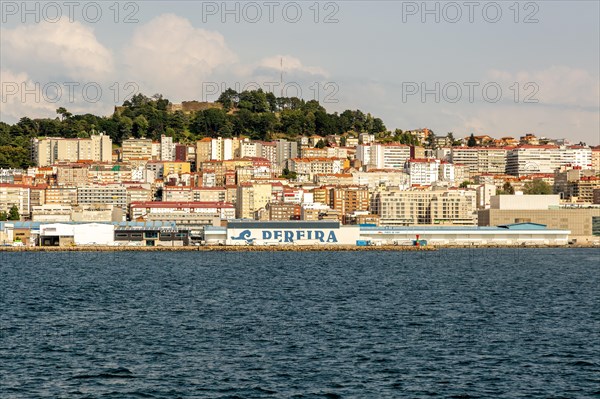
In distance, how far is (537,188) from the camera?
133 m

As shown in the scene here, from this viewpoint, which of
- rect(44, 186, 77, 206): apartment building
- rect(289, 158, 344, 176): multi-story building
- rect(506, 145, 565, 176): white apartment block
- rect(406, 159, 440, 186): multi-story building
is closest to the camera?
rect(44, 186, 77, 206): apartment building

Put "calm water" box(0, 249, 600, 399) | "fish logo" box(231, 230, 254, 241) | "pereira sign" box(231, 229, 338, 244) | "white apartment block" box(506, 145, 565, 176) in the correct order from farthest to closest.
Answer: "white apartment block" box(506, 145, 565, 176), "pereira sign" box(231, 229, 338, 244), "fish logo" box(231, 230, 254, 241), "calm water" box(0, 249, 600, 399)

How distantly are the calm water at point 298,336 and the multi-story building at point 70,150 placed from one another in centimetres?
9401

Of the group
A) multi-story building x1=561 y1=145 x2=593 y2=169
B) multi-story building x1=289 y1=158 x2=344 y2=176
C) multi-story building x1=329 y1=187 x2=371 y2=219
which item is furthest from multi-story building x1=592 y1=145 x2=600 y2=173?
multi-story building x1=329 y1=187 x2=371 y2=219

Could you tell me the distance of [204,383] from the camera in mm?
20766

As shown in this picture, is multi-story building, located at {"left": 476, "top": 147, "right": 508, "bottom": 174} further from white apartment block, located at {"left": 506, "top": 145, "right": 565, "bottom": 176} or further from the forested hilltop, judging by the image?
the forested hilltop

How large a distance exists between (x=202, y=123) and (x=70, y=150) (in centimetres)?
2586

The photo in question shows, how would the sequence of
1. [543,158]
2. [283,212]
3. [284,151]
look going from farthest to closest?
1. [543,158]
2. [284,151]
3. [283,212]

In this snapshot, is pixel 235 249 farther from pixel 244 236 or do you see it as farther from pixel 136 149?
pixel 136 149

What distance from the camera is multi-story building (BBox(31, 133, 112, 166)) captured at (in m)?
143

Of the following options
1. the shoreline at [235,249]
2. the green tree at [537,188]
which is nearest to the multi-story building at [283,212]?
the shoreline at [235,249]

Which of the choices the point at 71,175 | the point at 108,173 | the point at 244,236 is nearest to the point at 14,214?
the point at 71,175

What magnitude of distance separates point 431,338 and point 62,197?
9607cm

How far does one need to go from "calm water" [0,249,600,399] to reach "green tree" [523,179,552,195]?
83.9 m
